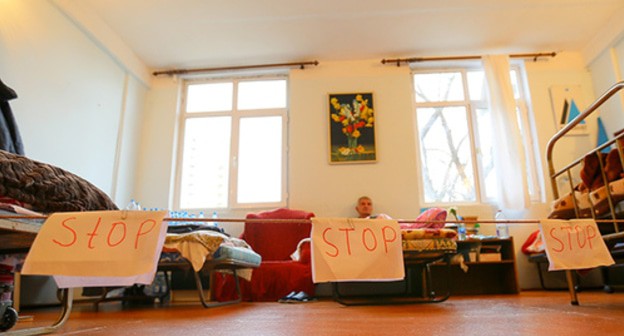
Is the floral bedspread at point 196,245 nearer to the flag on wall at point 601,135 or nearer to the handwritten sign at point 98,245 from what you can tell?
the handwritten sign at point 98,245

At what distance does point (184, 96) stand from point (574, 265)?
4984mm

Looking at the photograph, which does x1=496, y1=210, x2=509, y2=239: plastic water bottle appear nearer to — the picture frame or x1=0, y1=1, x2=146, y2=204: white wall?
the picture frame

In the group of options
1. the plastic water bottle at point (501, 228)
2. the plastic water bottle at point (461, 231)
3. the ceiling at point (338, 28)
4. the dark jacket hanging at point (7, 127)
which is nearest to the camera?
the dark jacket hanging at point (7, 127)

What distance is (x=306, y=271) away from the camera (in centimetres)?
388

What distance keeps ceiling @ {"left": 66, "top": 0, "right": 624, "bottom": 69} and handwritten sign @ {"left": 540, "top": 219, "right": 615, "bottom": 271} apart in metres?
3.27

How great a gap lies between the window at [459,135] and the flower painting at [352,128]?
2.21 ft

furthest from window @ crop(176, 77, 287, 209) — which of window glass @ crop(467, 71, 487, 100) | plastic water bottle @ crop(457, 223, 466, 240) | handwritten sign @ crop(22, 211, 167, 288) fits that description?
handwritten sign @ crop(22, 211, 167, 288)

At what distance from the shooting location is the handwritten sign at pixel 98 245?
122cm

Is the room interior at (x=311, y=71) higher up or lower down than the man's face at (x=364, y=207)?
higher up

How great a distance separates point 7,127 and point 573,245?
3.07 metres

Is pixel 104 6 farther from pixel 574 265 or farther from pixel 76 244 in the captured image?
pixel 574 265

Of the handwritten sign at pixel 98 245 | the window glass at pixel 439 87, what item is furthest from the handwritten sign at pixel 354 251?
the window glass at pixel 439 87

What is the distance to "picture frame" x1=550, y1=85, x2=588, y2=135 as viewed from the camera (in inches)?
199

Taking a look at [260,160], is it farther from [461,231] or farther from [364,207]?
[461,231]
